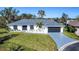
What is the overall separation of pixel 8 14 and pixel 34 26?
33cm

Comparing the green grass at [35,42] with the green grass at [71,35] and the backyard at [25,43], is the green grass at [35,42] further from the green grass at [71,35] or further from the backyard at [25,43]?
the green grass at [71,35]

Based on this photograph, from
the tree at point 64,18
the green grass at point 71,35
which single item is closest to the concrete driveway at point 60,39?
the green grass at point 71,35

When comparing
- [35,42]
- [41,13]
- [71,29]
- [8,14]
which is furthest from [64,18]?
[8,14]

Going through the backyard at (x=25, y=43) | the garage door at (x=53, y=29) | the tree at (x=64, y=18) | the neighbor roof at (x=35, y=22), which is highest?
the tree at (x=64, y=18)

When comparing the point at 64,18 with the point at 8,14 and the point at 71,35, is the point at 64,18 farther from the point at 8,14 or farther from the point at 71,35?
the point at 8,14

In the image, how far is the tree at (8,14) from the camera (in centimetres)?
386

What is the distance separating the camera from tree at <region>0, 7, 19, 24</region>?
386cm

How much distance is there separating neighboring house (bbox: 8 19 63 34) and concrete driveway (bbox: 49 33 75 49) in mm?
48

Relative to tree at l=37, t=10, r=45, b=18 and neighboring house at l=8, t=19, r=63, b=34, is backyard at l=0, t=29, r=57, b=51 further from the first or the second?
tree at l=37, t=10, r=45, b=18

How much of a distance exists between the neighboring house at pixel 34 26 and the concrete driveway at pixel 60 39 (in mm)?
48

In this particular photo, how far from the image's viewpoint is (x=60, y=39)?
3.88 metres

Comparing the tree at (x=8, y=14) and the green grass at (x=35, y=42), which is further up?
the tree at (x=8, y=14)
